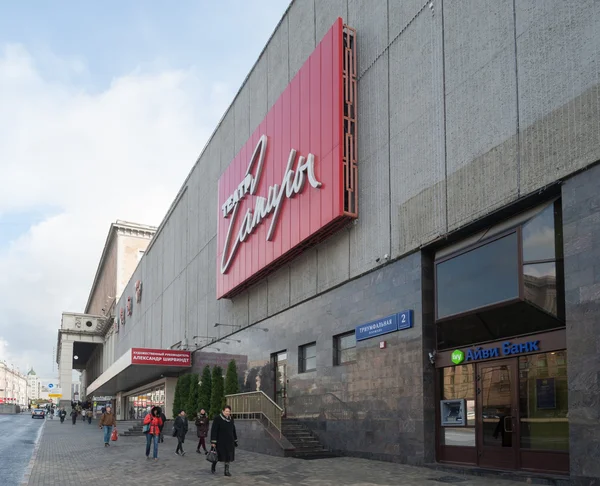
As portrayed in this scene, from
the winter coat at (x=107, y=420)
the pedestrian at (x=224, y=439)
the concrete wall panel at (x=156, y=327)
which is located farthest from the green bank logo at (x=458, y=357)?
the concrete wall panel at (x=156, y=327)

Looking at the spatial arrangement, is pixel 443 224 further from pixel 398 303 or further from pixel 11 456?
pixel 11 456

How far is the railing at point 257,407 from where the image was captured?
800 inches

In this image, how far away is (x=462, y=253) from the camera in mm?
14898

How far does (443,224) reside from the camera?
1524 cm

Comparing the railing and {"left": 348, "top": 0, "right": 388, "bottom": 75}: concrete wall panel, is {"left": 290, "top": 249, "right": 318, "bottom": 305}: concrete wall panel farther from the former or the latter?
{"left": 348, "top": 0, "right": 388, "bottom": 75}: concrete wall panel

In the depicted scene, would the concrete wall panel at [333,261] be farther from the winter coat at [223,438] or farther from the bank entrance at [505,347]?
the winter coat at [223,438]

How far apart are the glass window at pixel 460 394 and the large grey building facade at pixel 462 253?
0.16ft

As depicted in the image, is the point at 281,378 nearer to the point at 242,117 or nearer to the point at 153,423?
the point at 153,423

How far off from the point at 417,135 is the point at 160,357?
22487mm

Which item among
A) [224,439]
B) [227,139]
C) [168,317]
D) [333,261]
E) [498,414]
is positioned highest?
[227,139]

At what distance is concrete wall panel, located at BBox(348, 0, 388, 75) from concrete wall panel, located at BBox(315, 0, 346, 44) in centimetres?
55

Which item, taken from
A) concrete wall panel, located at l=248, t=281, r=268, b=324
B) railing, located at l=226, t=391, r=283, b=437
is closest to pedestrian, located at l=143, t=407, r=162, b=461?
railing, located at l=226, t=391, r=283, b=437

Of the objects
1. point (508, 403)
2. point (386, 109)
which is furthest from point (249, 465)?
point (386, 109)

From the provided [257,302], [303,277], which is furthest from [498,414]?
[257,302]
